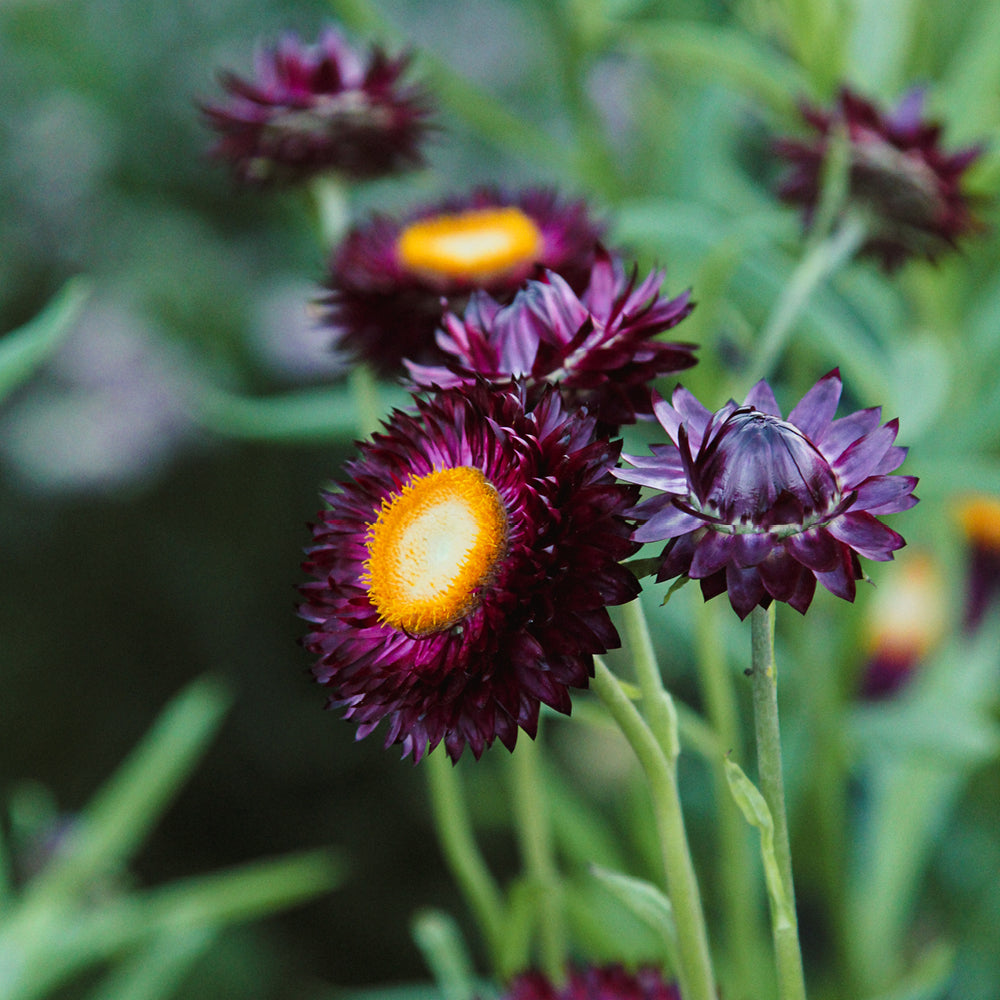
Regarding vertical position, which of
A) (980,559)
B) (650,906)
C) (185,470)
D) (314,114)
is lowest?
(185,470)

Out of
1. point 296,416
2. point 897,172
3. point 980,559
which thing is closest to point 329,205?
point 296,416

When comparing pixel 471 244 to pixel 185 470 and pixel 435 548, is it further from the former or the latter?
pixel 185 470

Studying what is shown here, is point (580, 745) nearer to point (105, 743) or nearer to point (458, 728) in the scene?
point (105, 743)

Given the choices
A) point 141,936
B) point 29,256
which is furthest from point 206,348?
point 141,936

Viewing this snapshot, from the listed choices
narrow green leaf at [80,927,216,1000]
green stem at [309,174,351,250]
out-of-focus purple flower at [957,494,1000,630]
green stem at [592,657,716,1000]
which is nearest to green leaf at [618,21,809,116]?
green stem at [309,174,351,250]

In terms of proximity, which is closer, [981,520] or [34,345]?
[34,345]

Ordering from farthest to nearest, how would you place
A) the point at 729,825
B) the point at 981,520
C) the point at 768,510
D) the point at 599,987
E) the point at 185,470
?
1. the point at 185,470
2. the point at 981,520
3. the point at 729,825
4. the point at 599,987
5. the point at 768,510
